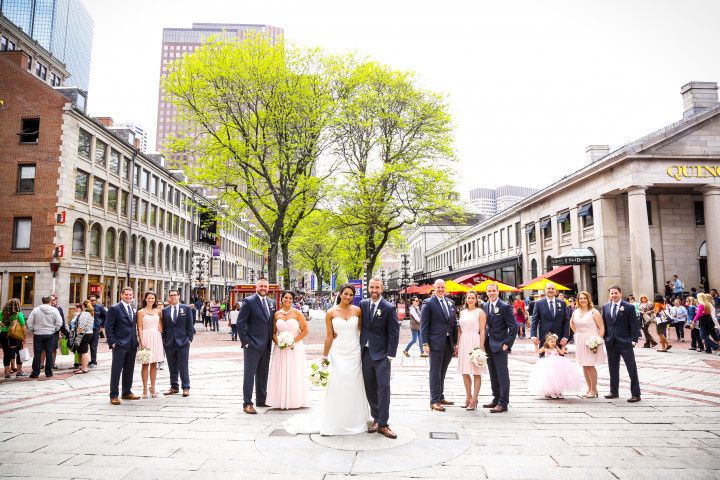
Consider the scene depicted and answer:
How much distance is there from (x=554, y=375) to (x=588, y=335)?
100 cm

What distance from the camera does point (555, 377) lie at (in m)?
8.61

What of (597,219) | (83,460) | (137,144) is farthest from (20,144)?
(597,219)

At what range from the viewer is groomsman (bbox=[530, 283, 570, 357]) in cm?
938

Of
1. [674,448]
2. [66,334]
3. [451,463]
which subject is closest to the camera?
[451,463]

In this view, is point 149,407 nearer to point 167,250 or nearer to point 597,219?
point 597,219

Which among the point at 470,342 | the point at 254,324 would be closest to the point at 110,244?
the point at 254,324

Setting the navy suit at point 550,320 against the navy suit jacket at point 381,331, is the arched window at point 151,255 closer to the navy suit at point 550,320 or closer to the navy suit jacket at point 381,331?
the navy suit at point 550,320

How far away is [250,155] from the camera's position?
968 inches

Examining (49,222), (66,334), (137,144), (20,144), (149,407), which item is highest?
(137,144)

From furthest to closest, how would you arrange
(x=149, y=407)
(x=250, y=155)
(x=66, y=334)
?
Answer: (x=250, y=155)
(x=66, y=334)
(x=149, y=407)

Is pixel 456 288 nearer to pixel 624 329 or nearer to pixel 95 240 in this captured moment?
pixel 624 329

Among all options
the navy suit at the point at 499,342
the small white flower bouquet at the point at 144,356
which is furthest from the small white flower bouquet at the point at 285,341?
the navy suit at the point at 499,342

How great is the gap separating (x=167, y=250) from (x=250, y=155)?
28344 millimetres

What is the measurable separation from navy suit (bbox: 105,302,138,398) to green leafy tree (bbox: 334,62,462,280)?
19.7 m
